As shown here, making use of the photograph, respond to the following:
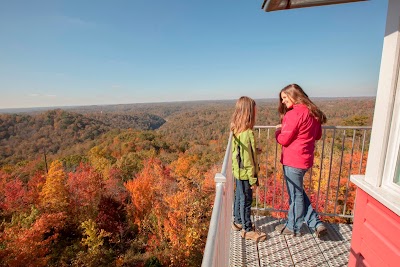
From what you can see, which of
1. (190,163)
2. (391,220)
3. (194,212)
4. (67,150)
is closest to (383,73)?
(391,220)

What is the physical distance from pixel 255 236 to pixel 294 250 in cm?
43

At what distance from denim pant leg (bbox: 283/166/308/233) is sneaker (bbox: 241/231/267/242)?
0.34 metres

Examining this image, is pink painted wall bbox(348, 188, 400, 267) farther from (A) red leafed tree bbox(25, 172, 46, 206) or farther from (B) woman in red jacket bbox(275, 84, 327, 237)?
(A) red leafed tree bbox(25, 172, 46, 206)

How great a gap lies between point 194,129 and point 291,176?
68901 mm

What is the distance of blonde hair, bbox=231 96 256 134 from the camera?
241 cm

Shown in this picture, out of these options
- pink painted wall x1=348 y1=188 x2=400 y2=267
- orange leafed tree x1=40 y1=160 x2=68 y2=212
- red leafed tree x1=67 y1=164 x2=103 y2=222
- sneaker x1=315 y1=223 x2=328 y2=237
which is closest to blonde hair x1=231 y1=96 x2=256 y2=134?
pink painted wall x1=348 y1=188 x2=400 y2=267

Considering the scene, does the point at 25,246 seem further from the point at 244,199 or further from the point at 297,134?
the point at 297,134

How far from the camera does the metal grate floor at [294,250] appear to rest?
2.42 metres

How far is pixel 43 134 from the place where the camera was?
55125 millimetres

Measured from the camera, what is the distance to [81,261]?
17.4 m

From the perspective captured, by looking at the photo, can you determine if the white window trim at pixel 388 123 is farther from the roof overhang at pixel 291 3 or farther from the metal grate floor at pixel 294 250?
the metal grate floor at pixel 294 250

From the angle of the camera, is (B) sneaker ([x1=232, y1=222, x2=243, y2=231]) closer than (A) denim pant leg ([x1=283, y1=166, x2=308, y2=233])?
No

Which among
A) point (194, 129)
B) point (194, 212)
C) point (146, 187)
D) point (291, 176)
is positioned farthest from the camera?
point (194, 129)

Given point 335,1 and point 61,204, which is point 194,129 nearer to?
point 61,204
